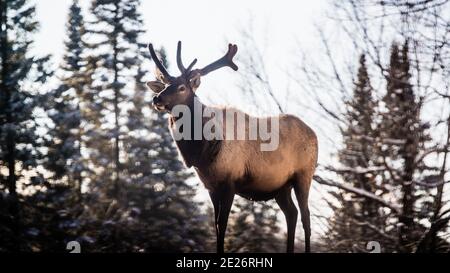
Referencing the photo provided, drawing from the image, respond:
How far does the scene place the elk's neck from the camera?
4.71m

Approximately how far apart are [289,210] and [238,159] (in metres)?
0.79

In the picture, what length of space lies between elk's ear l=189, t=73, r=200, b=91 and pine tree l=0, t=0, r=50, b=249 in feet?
49.8

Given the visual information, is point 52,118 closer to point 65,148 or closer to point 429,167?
point 65,148

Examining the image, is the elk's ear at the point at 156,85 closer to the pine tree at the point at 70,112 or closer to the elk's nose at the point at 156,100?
the elk's nose at the point at 156,100

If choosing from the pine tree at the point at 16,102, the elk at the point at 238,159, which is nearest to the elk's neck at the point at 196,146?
the elk at the point at 238,159

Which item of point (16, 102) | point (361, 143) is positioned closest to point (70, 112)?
point (16, 102)

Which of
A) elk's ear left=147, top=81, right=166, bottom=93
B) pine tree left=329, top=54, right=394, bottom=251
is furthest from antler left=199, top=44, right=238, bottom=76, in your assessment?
pine tree left=329, top=54, right=394, bottom=251

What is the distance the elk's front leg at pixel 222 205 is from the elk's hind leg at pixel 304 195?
799 millimetres

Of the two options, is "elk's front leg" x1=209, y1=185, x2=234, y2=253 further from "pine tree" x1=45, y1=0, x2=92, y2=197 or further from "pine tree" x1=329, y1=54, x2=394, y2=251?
"pine tree" x1=45, y1=0, x2=92, y2=197

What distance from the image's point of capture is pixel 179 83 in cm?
482

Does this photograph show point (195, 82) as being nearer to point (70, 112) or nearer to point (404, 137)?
point (404, 137)

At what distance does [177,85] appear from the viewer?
4758 millimetres
